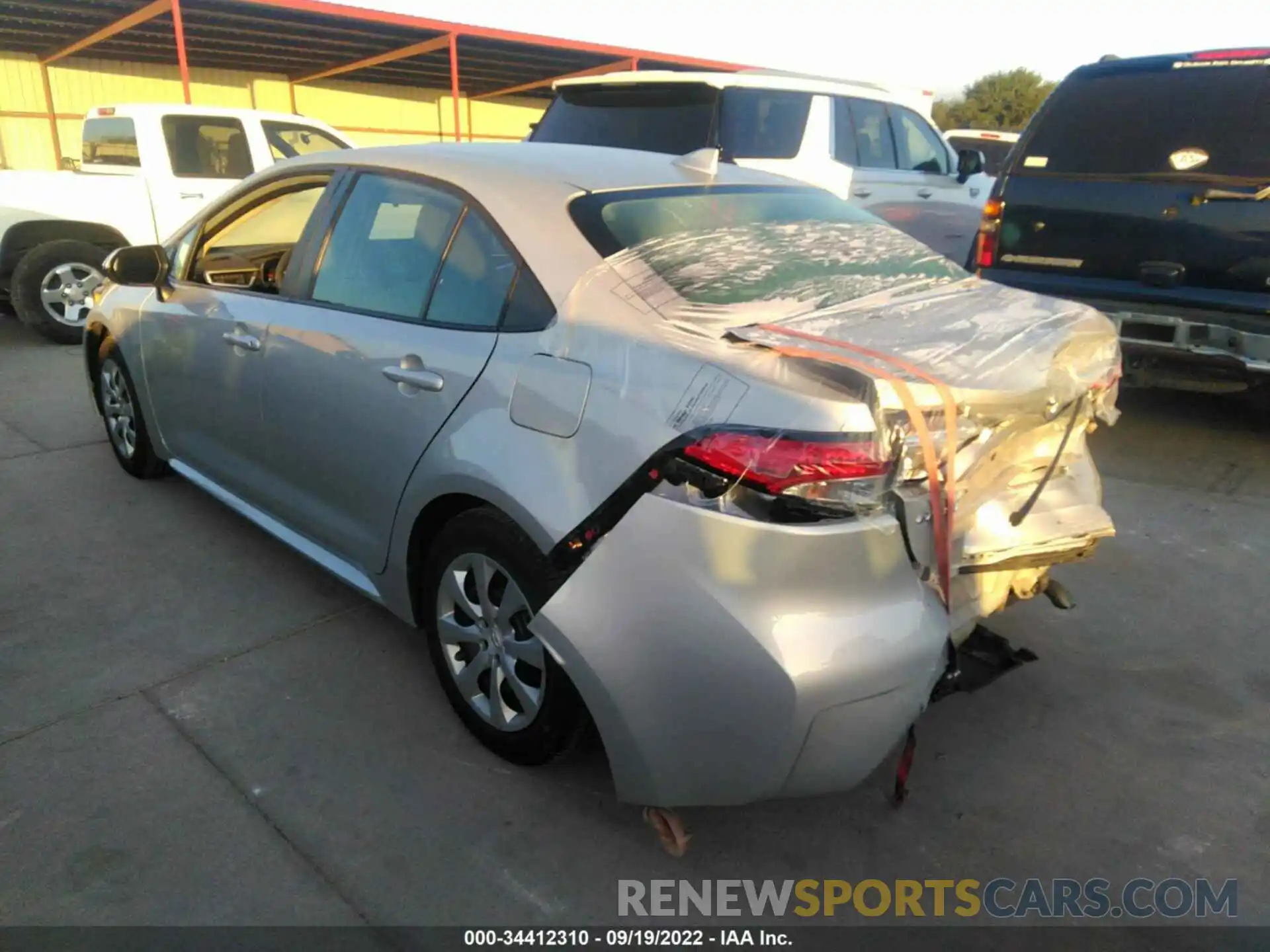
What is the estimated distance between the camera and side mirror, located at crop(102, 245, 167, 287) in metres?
3.90

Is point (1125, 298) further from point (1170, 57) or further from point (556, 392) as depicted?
point (556, 392)

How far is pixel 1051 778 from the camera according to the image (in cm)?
261

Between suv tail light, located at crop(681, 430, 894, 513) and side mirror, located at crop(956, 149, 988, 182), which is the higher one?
side mirror, located at crop(956, 149, 988, 182)

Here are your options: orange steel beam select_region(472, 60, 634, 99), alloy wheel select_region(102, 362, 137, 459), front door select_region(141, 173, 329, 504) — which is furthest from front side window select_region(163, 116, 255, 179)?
orange steel beam select_region(472, 60, 634, 99)

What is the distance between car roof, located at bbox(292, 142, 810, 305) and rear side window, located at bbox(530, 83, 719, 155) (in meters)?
3.10

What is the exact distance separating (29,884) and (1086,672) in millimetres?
3165

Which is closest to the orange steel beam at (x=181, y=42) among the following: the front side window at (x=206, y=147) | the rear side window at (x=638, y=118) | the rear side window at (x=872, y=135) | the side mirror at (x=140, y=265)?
the front side window at (x=206, y=147)

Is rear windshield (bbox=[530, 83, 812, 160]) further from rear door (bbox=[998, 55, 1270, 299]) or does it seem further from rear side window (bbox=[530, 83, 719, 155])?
rear door (bbox=[998, 55, 1270, 299])

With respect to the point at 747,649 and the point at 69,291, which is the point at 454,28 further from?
the point at 747,649

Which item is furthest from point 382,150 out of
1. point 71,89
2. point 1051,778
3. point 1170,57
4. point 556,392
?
point 71,89

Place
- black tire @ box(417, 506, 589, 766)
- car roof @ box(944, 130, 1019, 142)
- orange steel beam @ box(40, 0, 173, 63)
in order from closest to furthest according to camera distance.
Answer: black tire @ box(417, 506, 589, 766)
orange steel beam @ box(40, 0, 173, 63)
car roof @ box(944, 130, 1019, 142)

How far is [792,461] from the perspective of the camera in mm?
1889

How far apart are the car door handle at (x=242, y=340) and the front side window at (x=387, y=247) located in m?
0.34

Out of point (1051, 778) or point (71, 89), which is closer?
point (1051, 778)
